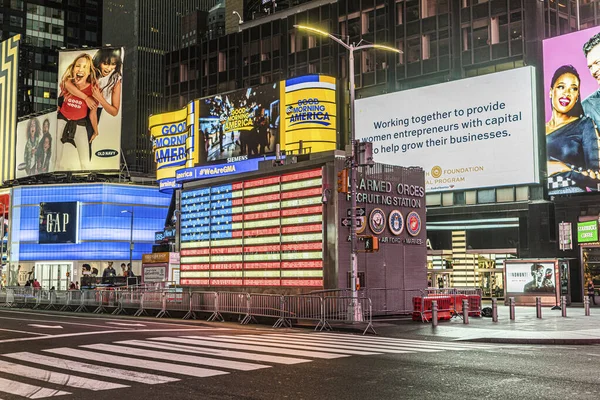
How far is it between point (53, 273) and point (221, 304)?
66.5 meters

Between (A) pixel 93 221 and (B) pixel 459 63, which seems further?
(A) pixel 93 221

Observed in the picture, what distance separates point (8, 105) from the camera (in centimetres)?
9600

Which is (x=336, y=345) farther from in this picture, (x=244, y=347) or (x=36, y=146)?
(x=36, y=146)

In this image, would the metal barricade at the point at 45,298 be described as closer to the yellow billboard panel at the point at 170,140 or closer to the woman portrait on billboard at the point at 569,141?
the yellow billboard panel at the point at 170,140

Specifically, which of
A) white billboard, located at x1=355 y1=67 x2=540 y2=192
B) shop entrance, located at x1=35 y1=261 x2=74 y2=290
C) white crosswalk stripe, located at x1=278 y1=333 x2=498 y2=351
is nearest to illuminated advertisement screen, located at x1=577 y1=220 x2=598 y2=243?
white billboard, located at x1=355 y1=67 x2=540 y2=192

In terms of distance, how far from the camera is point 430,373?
42.0 feet

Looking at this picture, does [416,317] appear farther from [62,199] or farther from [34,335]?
[62,199]

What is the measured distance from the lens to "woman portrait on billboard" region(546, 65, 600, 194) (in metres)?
48.7

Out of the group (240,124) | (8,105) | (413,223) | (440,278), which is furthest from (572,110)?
(8,105)

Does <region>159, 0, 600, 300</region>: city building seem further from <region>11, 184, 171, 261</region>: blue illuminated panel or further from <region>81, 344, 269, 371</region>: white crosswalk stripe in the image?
<region>81, 344, 269, 371</region>: white crosswalk stripe

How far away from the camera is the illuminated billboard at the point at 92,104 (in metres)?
81.8

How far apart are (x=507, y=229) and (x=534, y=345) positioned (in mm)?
36843

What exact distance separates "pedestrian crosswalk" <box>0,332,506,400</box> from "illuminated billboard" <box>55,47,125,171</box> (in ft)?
218

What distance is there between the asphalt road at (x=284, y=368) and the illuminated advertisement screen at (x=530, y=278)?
76.2 ft
